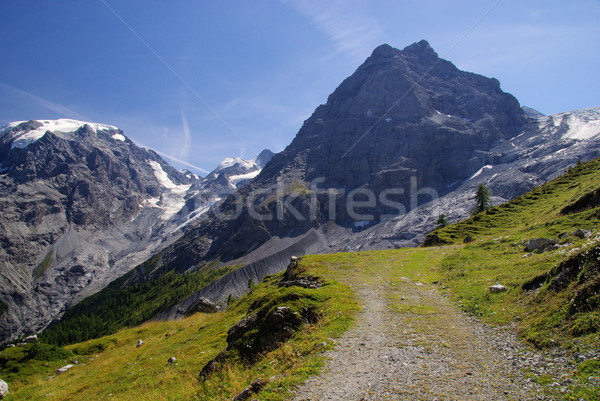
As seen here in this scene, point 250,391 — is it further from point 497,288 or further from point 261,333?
point 497,288

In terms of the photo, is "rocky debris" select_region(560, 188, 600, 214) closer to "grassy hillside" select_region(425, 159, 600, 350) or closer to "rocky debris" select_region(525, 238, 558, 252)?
"grassy hillside" select_region(425, 159, 600, 350)

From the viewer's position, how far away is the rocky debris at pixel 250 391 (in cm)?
1050

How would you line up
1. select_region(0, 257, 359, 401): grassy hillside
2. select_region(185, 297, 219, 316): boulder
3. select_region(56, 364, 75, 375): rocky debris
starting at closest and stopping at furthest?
1. select_region(0, 257, 359, 401): grassy hillside
2. select_region(56, 364, 75, 375): rocky debris
3. select_region(185, 297, 219, 316): boulder

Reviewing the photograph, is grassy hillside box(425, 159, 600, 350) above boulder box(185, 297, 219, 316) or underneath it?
above

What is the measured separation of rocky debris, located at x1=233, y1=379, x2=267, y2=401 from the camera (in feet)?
34.4

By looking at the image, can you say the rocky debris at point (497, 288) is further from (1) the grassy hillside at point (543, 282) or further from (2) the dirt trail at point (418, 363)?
(2) the dirt trail at point (418, 363)

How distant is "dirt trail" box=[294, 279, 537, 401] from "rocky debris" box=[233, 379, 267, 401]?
4.78 feet

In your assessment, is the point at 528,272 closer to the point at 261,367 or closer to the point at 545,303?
the point at 545,303

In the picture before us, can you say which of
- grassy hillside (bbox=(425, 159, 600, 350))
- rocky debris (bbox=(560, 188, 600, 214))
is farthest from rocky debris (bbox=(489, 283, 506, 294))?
rocky debris (bbox=(560, 188, 600, 214))

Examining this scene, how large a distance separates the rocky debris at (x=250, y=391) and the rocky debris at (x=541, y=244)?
79.0 feet

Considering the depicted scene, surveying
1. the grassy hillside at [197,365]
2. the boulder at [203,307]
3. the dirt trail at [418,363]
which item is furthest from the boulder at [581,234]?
the boulder at [203,307]

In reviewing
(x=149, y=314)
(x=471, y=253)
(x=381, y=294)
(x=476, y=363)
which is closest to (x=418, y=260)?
(x=471, y=253)

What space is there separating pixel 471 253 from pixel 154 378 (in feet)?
98.2

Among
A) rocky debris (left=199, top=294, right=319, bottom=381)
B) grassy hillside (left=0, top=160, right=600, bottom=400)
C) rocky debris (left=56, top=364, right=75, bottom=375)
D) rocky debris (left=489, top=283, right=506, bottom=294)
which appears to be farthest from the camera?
rocky debris (left=56, top=364, right=75, bottom=375)
